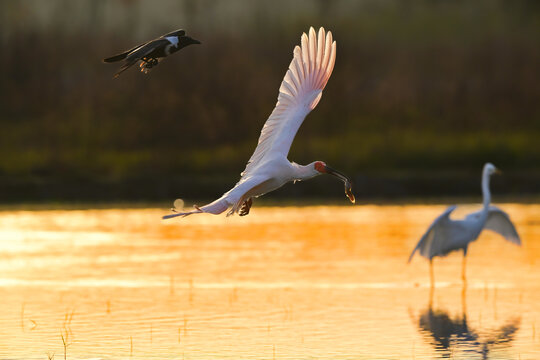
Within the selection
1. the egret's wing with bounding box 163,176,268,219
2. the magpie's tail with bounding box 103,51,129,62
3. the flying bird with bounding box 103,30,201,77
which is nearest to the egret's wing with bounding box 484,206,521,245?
the egret's wing with bounding box 163,176,268,219

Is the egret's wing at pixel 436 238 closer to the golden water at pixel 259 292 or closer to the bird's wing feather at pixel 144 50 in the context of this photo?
the golden water at pixel 259 292

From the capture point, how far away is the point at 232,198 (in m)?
10.2

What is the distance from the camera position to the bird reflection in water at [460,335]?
1167 centimetres

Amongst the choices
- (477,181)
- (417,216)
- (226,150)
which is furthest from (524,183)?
(226,150)

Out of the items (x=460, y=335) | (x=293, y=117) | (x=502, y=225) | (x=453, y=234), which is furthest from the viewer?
(x=502, y=225)

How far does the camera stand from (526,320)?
13234 mm

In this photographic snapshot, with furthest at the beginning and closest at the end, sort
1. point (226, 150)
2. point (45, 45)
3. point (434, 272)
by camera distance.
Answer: point (45, 45) < point (226, 150) < point (434, 272)

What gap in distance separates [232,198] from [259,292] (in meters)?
5.25

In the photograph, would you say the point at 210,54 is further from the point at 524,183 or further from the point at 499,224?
the point at 499,224

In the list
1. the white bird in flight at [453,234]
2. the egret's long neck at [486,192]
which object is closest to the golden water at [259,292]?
the white bird in flight at [453,234]

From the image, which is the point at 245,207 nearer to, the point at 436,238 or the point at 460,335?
the point at 460,335

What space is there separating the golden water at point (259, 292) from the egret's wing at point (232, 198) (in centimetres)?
169

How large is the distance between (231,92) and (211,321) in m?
28.4

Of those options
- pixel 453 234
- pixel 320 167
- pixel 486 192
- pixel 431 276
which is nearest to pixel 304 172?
pixel 320 167
